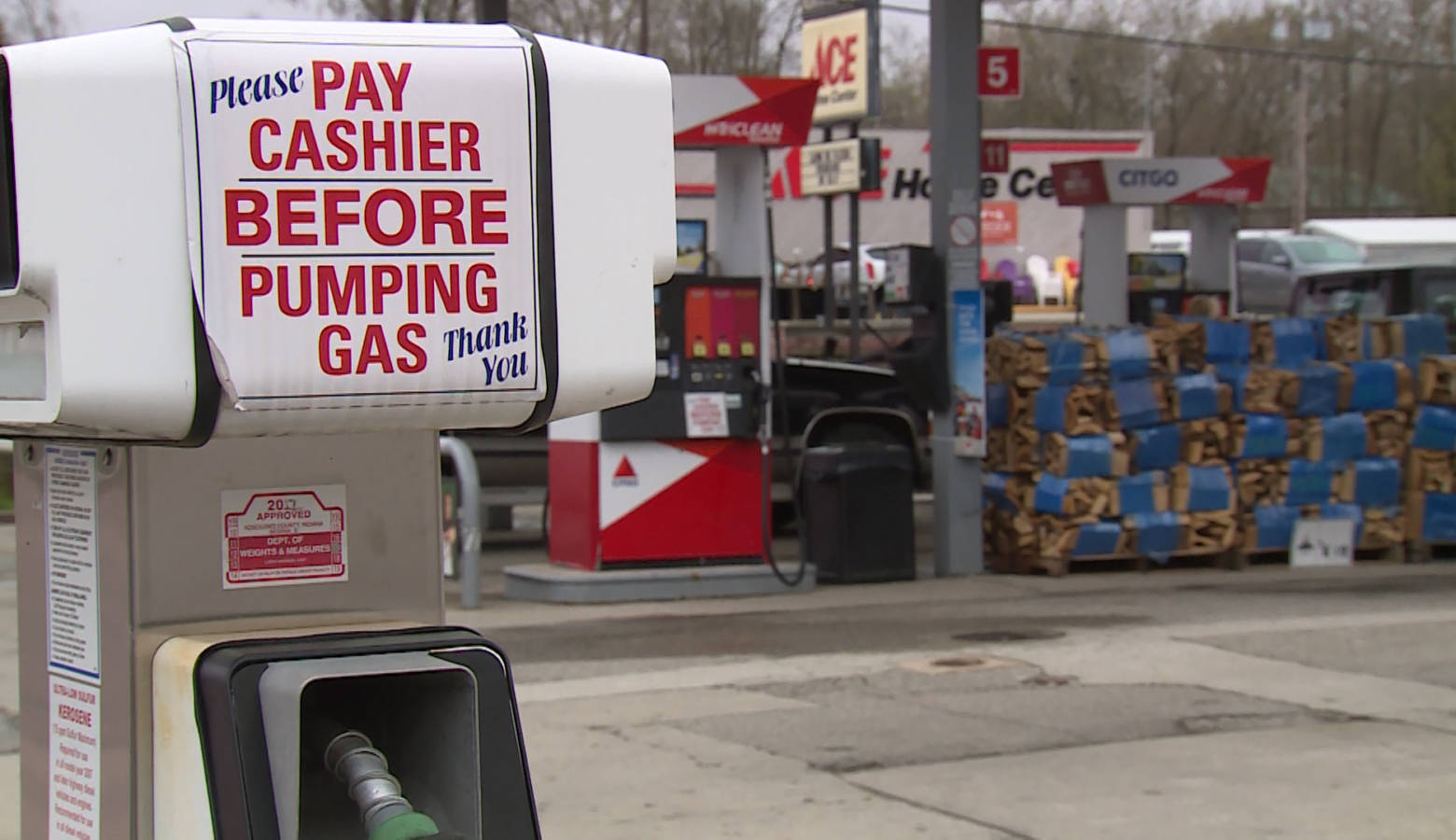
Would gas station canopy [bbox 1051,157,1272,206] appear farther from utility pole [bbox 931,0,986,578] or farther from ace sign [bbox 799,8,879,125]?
ace sign [bbox 799,8,879,125]

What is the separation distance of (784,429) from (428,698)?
8274 millimetres

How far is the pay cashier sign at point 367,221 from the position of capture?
112 inches

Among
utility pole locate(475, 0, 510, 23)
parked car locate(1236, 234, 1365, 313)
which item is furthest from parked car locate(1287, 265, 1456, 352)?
parked car locate(1236, 234, 1365, 313)

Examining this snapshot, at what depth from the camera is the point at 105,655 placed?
3.24 m

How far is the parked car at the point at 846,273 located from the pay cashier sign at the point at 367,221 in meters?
26.2

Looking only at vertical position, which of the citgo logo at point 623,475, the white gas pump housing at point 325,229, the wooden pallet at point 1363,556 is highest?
the white gas pump housing at point 325,229

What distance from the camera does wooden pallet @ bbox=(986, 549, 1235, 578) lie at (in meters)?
12.4

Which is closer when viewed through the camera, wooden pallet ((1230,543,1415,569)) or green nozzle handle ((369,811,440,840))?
green nozzle handle ((369,811,440,840))

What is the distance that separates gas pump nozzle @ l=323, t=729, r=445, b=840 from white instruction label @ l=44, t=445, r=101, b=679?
0.56 m

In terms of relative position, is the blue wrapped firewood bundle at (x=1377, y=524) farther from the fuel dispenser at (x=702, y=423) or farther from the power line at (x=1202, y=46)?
the power line at (x=1202, y=46)

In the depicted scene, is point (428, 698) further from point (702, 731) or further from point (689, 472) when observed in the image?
point (689, 472)

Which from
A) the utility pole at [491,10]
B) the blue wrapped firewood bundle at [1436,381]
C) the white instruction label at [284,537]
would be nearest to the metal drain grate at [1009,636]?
the blue wrapped firewood bundle at [1436,381]

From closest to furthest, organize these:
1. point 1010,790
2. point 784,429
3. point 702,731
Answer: point 1010,790 < point 702,731 < point 784,429

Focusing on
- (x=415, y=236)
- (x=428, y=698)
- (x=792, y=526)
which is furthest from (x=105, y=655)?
(x=792, y=526)
